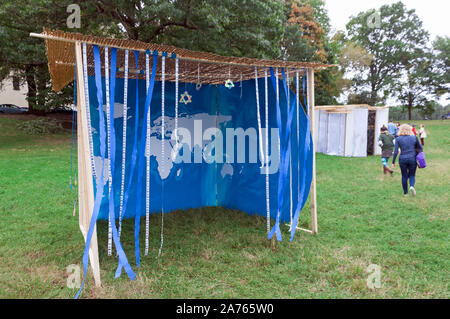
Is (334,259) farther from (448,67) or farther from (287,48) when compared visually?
(448,67)

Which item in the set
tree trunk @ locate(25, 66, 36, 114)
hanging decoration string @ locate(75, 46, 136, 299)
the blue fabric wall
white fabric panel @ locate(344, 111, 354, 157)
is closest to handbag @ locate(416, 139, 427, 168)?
the blue fabric wall

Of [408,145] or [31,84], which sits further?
[31,84]

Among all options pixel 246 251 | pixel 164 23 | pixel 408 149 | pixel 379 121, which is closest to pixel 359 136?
pixel 379 121

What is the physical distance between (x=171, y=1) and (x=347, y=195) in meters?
8.51

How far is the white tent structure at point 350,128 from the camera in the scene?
13203 millimetres

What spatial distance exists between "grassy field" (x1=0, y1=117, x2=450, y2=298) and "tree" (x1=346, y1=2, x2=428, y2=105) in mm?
27327

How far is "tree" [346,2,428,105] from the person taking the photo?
30.8 meters

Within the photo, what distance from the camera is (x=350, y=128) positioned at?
43.5 feet

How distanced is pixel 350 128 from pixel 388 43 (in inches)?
887

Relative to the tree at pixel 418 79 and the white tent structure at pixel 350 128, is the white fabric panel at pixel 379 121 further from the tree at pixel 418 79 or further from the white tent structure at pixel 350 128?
the tree at pixel 418 79

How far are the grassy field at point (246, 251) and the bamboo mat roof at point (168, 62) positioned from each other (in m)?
2.29

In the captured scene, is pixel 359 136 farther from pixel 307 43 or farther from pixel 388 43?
pixel 388 43

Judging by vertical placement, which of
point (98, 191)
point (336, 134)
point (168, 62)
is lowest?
point (98, 191)

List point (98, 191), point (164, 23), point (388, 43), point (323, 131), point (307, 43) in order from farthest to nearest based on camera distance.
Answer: point (388, 43) < point (307, 43) < point (323, 131) < point (164, 23) < point (98, 191)
